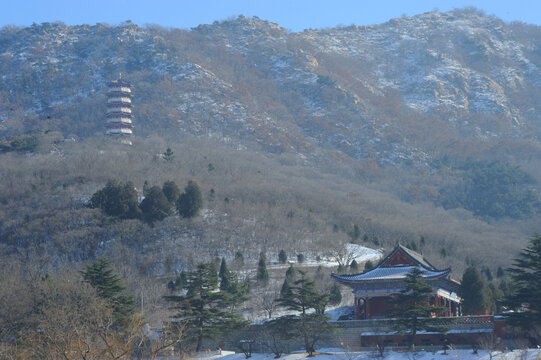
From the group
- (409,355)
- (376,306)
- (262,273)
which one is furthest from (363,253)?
(409,355)

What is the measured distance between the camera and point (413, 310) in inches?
1694

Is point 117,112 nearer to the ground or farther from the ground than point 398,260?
farther from the ground

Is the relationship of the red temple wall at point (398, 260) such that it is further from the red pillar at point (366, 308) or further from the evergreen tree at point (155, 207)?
the evergreen tree at point (155, 207)

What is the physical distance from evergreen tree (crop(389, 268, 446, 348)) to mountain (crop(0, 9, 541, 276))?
40.1m

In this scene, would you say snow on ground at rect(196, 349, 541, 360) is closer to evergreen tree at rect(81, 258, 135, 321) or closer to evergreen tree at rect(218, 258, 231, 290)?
evergreen tree at rect(81, 258, 135, 321)

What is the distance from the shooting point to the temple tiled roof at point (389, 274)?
50.8 meters

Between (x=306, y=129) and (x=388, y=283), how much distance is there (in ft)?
396

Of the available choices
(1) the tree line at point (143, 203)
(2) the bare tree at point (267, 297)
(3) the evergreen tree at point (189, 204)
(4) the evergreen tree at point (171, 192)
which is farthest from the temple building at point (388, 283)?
(4) the evergreen tree at point (171, 192)

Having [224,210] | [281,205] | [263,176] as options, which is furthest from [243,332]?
[263,176]

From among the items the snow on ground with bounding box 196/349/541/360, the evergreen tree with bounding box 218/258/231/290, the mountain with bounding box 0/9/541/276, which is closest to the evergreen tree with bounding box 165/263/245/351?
the snow on ground with bounding box 196/349/541/360

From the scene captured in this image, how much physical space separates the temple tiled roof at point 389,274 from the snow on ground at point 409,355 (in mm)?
7496

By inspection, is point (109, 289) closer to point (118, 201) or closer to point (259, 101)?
point (118, 201)

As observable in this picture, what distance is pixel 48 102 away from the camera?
17175cm

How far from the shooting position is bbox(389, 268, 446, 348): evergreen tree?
142ft
